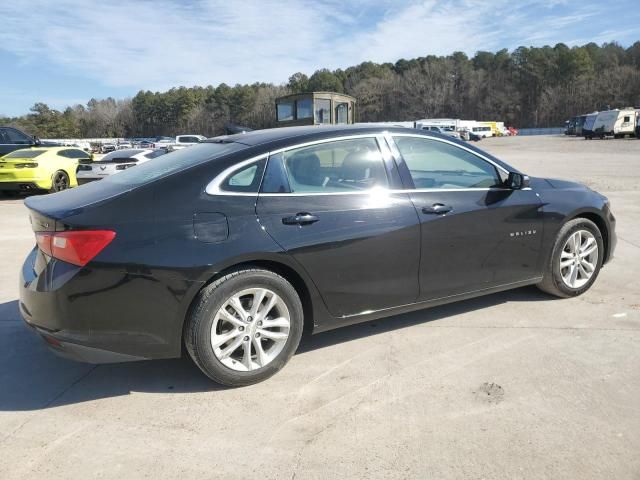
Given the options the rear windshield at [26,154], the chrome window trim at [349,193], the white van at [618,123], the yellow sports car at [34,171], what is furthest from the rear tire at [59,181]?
the white van at [618,123]

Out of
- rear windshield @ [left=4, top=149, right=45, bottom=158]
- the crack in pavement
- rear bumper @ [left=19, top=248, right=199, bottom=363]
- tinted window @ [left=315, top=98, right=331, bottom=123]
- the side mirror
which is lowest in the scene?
the crack in pavement

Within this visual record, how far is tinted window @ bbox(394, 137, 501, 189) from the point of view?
3777mm

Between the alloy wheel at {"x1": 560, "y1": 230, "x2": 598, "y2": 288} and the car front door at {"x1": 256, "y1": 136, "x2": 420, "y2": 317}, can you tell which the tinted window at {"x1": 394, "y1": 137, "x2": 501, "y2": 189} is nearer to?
the car front door at {"x1": 256, "y1": 136, "x2": 420, "y2": 317}

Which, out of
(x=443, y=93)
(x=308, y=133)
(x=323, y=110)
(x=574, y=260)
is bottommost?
(x=574, y=260)

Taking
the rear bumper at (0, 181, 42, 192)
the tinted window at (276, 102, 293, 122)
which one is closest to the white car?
the rear bumper at (0, 181, 42, 192)

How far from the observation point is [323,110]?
55.1 ft

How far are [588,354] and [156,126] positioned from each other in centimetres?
14930

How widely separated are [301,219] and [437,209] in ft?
3.55

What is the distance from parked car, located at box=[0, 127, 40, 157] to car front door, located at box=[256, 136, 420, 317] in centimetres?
1436

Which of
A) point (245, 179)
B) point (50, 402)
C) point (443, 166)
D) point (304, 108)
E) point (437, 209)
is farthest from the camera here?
point (304, 108)

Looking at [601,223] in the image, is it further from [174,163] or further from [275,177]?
[174,163]

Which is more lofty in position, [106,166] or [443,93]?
[443,93]

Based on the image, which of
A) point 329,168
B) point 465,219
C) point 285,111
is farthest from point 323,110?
point 329,168

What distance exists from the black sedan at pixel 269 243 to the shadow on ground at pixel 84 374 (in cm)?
36
